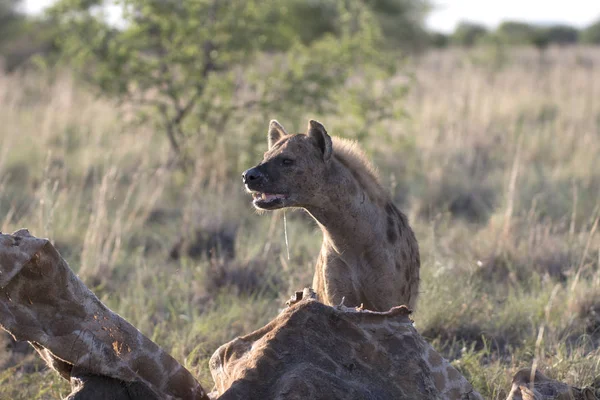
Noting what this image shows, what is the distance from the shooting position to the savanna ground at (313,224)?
5.12 metres

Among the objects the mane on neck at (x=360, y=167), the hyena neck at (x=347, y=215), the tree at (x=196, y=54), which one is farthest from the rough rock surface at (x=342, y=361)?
the tree at (x=196, y=54)

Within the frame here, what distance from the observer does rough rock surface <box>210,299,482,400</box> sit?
3080 millimetres

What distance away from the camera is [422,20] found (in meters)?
25.0

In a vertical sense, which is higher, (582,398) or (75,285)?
(75,285)

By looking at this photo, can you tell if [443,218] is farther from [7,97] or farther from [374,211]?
[7,97]

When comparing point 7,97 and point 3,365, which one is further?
point 7,97

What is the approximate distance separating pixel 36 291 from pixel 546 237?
433 centimetres

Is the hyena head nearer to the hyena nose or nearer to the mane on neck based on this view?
the hyena nose

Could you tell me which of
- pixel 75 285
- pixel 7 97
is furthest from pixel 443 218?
pixel 7 97

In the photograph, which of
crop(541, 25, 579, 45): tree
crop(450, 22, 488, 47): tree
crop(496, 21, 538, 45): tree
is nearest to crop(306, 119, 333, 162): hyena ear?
crop(450, 22, 488, 47): tree

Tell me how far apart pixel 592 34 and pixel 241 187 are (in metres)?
36.0

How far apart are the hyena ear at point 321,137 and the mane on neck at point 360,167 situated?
17 cm

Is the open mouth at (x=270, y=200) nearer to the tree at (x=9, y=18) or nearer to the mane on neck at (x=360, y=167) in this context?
the mane on neck at (x=360, y=167)

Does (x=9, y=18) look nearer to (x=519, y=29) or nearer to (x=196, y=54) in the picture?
(x=196, y=54)
